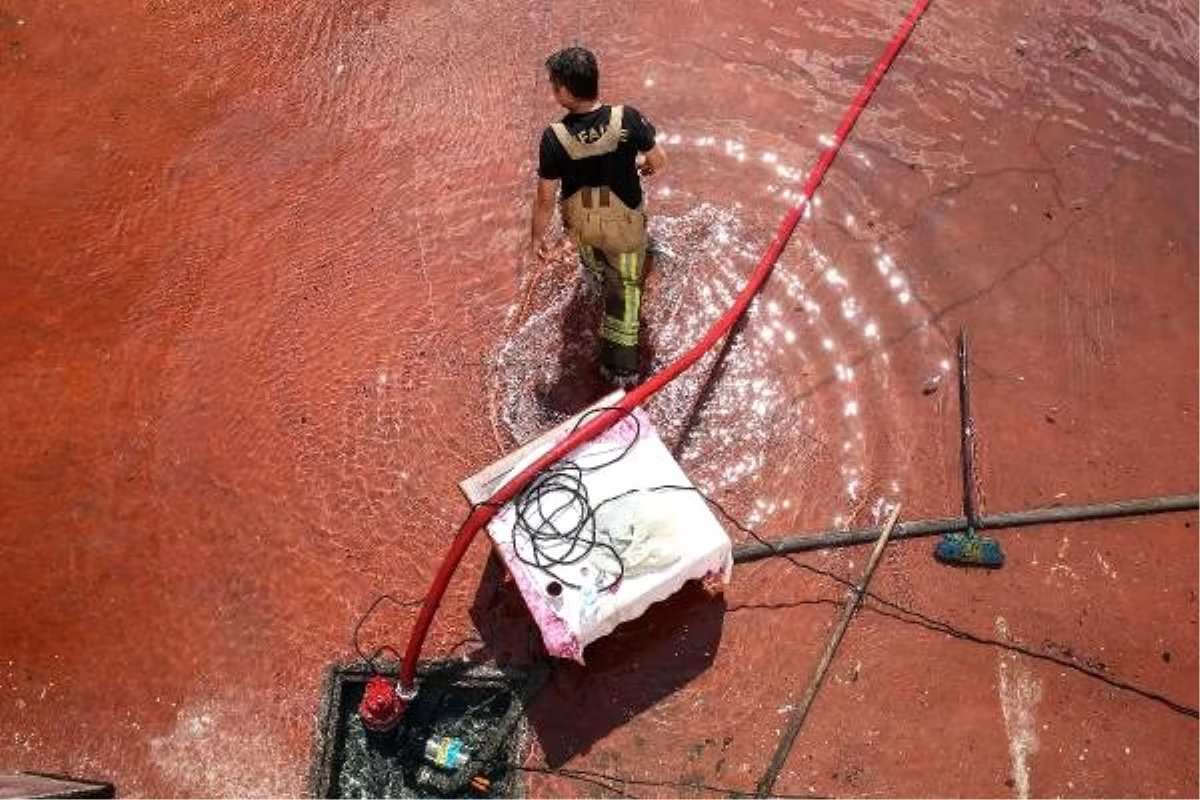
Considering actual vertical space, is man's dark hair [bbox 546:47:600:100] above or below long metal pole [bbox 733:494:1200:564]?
above

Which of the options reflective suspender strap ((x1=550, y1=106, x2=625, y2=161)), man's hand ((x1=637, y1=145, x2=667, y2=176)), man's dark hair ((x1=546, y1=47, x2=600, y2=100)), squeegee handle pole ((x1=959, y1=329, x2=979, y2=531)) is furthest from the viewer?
squeegee handle pole ((x1=959, y1=329, x2=979, y2=531))

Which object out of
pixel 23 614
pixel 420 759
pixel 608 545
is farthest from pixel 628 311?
pixel 23 614

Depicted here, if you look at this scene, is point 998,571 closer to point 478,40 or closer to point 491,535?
point 491,535

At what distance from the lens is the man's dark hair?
191 inches

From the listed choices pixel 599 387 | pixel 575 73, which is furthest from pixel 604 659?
pixel 575 73

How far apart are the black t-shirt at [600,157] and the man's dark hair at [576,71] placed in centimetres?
16

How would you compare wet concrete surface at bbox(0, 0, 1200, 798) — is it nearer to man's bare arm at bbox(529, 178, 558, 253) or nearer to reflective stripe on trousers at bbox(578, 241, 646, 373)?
reflective stripe on trousers at bbox(578, 241, 646, 373)

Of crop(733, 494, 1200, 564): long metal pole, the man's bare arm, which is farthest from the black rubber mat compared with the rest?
the man's bare arm

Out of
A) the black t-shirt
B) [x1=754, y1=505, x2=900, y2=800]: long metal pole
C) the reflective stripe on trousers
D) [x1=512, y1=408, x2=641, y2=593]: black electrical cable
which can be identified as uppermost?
the black t-shirt

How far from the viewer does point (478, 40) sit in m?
7.70

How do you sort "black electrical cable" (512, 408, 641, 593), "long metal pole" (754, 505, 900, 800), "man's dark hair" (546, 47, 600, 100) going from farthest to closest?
"long metal pole" (754, 505, 900, 800), "black electrical cable" (512, 408, 641, 593), "man's dark hair" (546, 47, 600, 100)

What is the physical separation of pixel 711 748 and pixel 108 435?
437 cm

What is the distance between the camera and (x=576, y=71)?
4875mm

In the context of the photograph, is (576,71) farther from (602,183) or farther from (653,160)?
(653,160)
